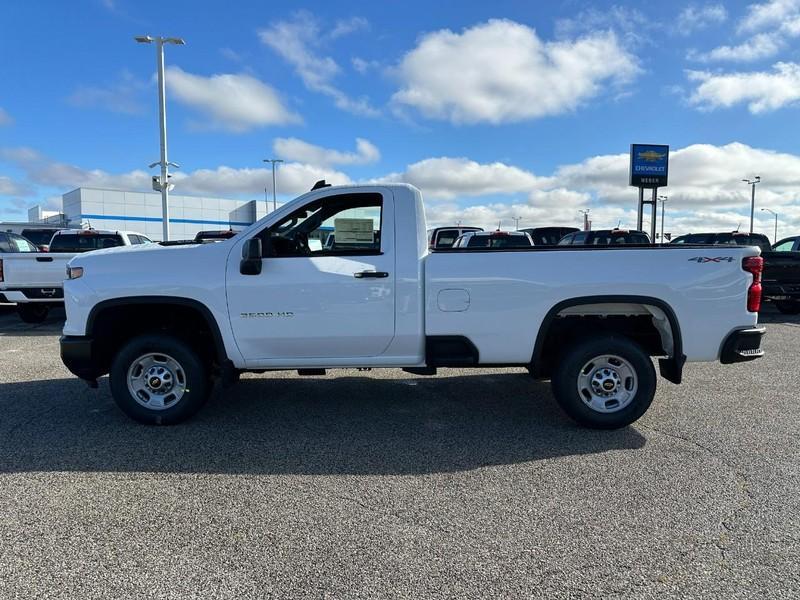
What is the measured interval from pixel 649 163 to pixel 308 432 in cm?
3075

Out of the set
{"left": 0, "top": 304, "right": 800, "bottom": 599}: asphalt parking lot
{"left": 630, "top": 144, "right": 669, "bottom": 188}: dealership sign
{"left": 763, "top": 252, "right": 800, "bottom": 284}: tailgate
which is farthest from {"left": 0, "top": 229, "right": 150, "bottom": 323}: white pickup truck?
{"left": 630, "top": 144, "right": 669, "bottom": 188}: dealership sign

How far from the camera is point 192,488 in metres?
3.76

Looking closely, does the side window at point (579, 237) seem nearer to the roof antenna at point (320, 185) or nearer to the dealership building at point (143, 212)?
the roof antenna at point (320, 185)

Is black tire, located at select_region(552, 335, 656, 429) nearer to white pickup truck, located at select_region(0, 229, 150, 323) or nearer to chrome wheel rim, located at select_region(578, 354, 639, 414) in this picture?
chrome wheel rim, located at select_region(578, 354, 639, 414)

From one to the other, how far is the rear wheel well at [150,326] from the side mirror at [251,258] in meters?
0.54

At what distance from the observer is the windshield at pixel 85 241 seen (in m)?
12.0

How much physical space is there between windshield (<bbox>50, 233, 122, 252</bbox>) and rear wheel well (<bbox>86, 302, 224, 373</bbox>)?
301 inches

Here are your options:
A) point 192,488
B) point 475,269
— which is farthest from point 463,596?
point 475,269

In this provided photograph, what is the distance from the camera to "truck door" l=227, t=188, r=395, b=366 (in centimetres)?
470

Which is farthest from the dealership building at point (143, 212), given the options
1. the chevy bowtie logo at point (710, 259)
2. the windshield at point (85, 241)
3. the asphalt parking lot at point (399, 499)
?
the chevy bowtie logo at point (710, 259)

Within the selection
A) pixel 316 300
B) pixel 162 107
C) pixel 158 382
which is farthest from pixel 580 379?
pixel 162 107

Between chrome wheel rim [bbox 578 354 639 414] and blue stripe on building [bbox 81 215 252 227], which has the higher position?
blue stripe on building [bbox 81 215 252 227]

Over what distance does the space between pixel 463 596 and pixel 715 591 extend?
1207 millimetres

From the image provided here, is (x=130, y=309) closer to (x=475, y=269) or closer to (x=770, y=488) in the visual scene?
(x=475, y=269)
